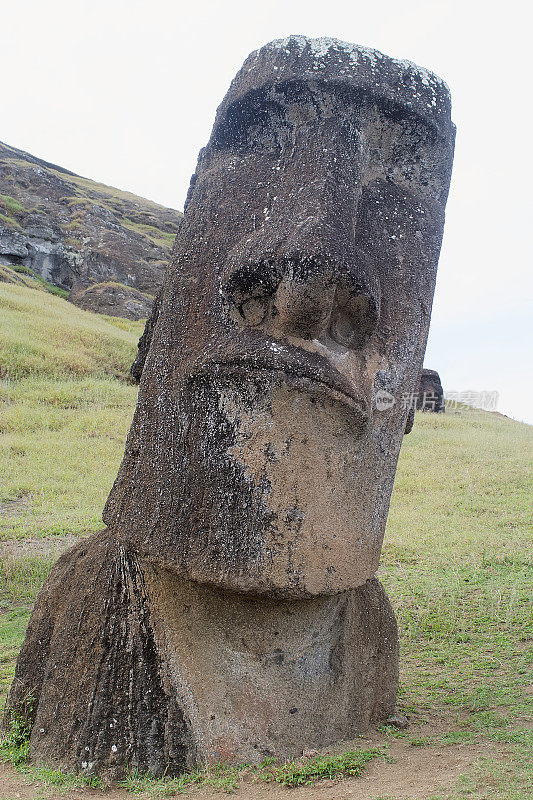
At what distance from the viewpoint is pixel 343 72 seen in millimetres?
3135

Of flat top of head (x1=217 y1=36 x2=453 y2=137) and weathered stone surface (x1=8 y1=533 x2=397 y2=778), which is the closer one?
weathered stone surface (x1=8 y1=533 x2=397 y2=778)

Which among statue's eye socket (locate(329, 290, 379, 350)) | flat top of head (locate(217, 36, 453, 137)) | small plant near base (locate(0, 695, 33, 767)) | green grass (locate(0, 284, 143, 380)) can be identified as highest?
flat top of head (locate(217, 36, 453, 137))

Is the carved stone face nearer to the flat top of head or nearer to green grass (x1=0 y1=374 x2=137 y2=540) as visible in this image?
the flat top of head

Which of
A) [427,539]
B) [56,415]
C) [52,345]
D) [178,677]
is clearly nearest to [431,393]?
[52,345]

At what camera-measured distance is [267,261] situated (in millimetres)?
2801

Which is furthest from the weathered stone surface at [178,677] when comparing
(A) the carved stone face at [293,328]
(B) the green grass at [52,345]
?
(B) the green grass at [52,345]

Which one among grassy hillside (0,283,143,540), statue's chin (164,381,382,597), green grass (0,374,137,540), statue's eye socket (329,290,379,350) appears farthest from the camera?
grassy hillside (0,283,143,540)

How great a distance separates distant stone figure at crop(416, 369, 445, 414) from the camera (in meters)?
18.2

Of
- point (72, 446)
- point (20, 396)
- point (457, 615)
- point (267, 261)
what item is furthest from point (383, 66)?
point (20, 396)

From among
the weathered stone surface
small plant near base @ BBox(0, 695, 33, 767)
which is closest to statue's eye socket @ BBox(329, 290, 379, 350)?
the weathered stone surface

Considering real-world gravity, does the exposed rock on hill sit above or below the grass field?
above

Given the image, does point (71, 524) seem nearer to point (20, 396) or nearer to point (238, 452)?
point (238, 452)

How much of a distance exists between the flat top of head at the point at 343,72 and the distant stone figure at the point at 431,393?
49.7 feet

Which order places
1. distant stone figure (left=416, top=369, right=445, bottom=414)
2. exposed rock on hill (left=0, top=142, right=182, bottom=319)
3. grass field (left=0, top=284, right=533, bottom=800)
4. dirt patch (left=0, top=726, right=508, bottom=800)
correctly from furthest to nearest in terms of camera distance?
1. exposed rock on hill (left=0, top=142, right=182, bottom=319)
2. distant stone figure (left=416, top=369, right=445, bottom=414)
3. grass field (left=0, top=284, right=533, bottom=800)
4. dirt patch (left=0, top=726, right=508, bottom=800)
